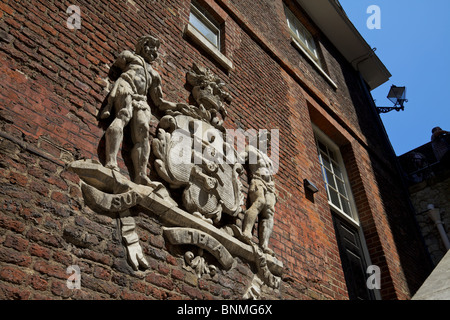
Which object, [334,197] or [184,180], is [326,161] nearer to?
[334,197]

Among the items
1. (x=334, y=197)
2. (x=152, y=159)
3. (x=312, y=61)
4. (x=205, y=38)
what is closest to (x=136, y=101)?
(x=152, y=159)

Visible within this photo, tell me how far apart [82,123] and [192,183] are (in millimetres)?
1149

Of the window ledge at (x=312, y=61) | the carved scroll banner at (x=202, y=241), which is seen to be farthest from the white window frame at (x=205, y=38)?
the carved scroll banner at (x=202, y=241)

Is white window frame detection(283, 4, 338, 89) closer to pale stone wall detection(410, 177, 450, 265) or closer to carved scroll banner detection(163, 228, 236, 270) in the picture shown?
pale stone wall detection(410, 177, 450, 265)

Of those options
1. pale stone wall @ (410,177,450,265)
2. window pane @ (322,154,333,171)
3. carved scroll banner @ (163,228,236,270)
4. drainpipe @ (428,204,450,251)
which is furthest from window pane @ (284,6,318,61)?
carved scroll banner @ (163,228,236,270)

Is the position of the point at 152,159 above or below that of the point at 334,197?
below

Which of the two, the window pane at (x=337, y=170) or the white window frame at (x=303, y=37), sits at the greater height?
the white window frame at (x=303, y=37)

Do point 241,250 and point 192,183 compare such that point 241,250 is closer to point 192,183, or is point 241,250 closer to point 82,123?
point 192,183

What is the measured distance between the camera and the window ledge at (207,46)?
5.45 meters

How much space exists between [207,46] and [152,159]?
93.6 inches

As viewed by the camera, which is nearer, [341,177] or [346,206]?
[346,206]

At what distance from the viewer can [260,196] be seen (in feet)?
15.4

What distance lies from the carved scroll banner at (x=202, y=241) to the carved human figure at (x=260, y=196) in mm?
429

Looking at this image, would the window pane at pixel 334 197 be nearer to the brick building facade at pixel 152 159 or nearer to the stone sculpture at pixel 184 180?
the brick building facade at pixel 152 159
